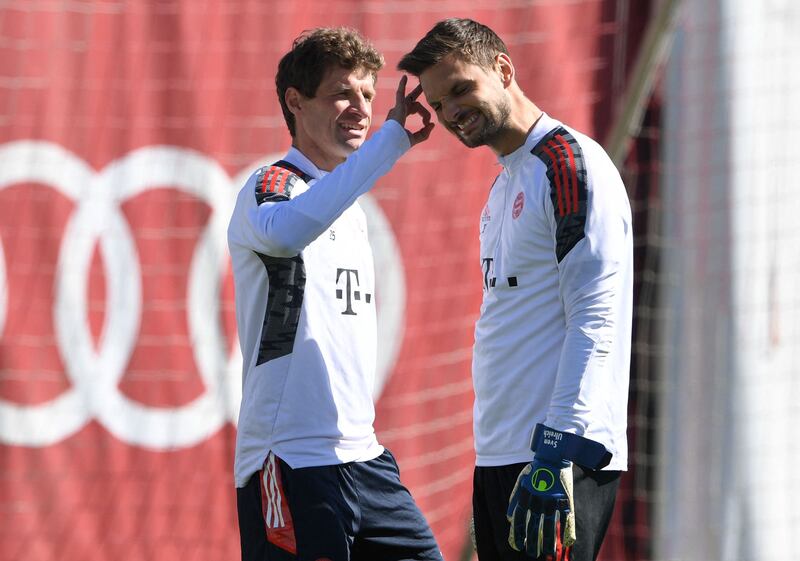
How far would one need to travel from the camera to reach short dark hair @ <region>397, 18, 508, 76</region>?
107 inches

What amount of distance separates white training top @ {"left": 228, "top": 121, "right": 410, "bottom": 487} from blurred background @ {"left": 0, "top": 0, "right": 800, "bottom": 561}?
1.94 metres

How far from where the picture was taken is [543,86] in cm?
490

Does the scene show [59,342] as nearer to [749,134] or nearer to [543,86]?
[543,86]

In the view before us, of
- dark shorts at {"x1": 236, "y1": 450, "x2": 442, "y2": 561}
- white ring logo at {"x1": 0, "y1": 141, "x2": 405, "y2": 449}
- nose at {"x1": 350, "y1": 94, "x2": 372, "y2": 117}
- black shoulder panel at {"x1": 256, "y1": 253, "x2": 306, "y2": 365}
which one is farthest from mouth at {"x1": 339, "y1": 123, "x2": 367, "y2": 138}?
white ring logo at {"x1": 0, "y1": 141, "x2": 405, "y2": 449}

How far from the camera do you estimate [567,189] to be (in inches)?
101

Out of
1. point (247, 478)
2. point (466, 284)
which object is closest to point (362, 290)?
point (247, 478)

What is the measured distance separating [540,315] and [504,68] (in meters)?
0.60

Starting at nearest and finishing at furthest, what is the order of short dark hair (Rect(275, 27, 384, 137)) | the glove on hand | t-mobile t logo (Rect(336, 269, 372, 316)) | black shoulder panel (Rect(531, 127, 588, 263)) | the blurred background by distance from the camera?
the glove on hand
black shoulder panel (Rect(531, 127, 588, 263))
t-mobile t logo (Rect(336, 269, 372, 316))
short dark hair (Rect(275, 27, 384, 137))
the blurred background

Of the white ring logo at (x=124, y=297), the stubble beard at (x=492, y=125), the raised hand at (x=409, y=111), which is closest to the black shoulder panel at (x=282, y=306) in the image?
the raised hand at (x=409, y=111)

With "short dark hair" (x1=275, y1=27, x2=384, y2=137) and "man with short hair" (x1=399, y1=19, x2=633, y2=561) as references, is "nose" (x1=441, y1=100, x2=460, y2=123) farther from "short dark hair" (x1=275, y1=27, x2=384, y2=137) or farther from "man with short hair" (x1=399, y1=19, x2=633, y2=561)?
"short dark hair" (x1=275, y1=27, x2=384, y2=137)

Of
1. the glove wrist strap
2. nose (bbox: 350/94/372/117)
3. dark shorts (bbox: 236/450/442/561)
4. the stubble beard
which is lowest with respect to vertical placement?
dark shorts (bbox: 236/450/442/561)

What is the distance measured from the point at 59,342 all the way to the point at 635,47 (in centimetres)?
264

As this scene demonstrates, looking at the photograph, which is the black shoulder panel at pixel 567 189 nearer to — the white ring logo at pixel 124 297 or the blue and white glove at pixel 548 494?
the blue and white glove at pixel 548 494

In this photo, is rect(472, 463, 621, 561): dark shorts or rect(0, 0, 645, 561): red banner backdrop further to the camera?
rect(0, 0, 645, 561): red banner backdrop
